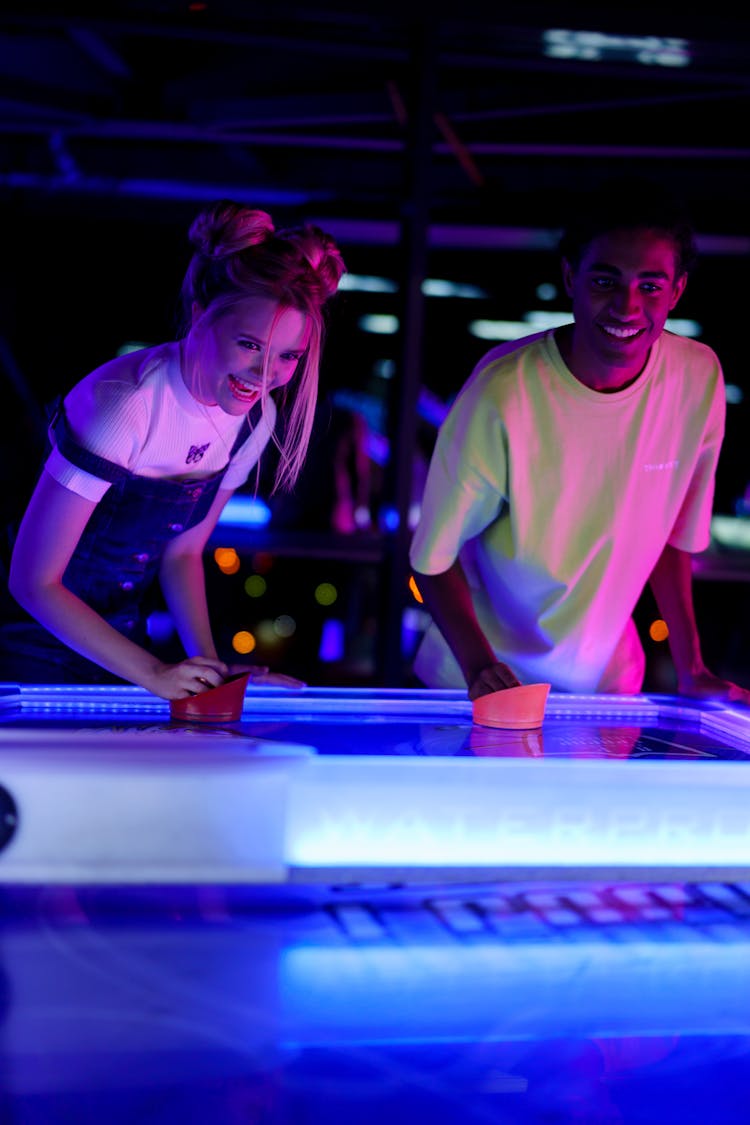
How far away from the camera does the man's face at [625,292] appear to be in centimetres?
153

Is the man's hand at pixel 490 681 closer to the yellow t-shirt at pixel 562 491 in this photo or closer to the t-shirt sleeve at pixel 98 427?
the yellow t-shirt at pixel 562 491

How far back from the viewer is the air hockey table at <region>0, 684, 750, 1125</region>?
0.69m

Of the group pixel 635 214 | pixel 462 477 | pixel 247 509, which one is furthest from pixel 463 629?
pixel 247 509

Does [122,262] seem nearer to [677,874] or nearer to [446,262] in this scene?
[446,262]

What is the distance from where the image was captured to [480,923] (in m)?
0.93

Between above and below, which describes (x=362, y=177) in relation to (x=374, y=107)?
above

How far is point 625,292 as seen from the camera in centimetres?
152

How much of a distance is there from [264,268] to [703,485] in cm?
79

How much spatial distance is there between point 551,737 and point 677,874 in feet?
0.82

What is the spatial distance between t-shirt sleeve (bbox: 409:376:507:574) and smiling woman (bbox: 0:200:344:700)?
23 centimetres

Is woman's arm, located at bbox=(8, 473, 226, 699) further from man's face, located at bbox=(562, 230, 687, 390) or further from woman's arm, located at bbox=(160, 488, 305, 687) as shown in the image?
man's face, located at bbox=(562, 230, 687, 390)

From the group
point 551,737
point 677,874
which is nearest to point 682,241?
point 551,737

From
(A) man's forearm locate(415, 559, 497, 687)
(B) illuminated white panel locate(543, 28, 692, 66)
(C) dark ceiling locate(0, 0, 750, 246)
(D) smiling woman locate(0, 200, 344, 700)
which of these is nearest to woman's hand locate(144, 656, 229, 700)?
(D) smiling woman locate(0, 200, 344, 700)

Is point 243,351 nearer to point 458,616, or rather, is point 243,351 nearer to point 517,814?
point 458,616
